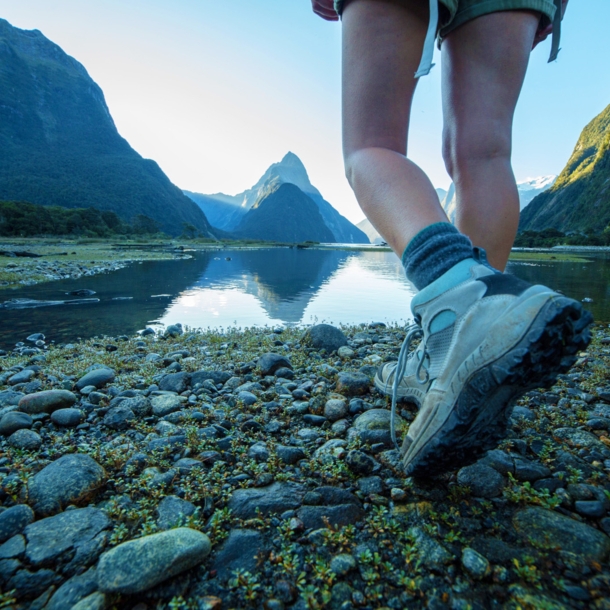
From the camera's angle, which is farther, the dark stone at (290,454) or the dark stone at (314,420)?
the dark stone at (314,420)

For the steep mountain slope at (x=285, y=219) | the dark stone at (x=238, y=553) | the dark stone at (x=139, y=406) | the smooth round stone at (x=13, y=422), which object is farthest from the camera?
the steep mountain slope at (x=285, y=219)

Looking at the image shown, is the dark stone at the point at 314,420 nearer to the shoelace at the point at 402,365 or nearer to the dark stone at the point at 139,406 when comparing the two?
the shoelace at the point at 402,365

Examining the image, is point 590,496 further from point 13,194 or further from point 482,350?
point 13,194

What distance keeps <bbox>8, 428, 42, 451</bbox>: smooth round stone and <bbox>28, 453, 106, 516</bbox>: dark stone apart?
0.35m

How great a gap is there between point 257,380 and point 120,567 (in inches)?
63.4

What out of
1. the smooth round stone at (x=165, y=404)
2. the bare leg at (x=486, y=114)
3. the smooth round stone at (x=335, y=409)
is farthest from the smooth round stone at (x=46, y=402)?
the bare leg at (x=486, y=114)

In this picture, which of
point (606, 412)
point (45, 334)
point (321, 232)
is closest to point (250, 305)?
point (45, 334)

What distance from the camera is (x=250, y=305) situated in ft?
25.2

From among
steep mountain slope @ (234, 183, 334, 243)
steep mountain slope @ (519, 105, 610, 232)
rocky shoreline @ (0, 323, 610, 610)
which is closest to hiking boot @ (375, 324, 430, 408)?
rocky shoreline @ (0, 323, 610, 610)

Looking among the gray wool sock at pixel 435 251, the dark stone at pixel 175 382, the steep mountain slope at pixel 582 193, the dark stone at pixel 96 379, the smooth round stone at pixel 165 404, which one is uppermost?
the steep mountain slope at pixel 582 193

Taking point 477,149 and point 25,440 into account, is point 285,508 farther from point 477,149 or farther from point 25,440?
point 477,149

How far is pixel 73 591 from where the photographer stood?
861 mm

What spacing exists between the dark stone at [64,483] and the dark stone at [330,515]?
0.72 metres

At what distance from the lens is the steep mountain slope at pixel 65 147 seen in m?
86.2
